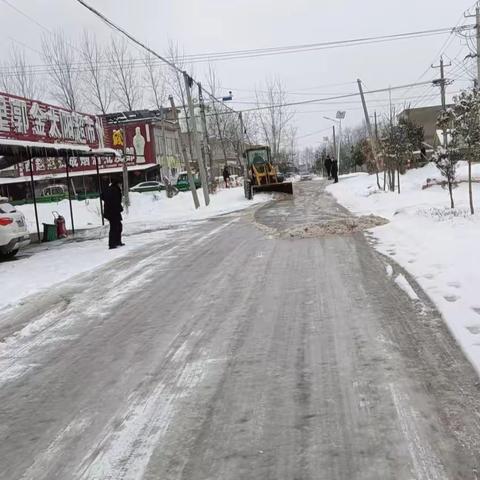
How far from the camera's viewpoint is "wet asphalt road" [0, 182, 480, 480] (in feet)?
11.3

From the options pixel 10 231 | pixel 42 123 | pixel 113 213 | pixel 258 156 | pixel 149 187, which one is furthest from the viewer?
pixel 149 187

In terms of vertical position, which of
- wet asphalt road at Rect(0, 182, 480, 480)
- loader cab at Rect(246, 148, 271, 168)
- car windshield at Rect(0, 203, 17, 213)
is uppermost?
loader cab at Rect(246, 148, 271, 168)

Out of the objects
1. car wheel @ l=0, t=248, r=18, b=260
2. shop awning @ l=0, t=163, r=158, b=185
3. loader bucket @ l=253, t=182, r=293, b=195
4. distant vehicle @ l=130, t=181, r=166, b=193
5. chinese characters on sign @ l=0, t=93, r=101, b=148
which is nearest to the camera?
car wheel @ l=0, t=248, r=18, b=260

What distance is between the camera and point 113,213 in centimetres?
1462

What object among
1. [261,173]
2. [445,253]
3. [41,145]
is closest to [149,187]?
[261,173]

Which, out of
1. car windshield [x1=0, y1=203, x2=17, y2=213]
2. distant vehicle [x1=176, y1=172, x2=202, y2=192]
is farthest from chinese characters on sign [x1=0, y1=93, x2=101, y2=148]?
distant vehicle [x1=176, y1=172, x2=202, y2=192]

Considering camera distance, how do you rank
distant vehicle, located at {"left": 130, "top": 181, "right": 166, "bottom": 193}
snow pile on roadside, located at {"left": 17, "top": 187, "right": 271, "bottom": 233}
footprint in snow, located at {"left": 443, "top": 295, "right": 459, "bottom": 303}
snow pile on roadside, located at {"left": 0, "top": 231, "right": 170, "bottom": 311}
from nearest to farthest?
footprint in snow, located at {"left": 443, "top": 295, "right": 459, "bottom": 303} → snow pile on roadside, located at {"left": 0, "top": 231, "right": 170, "bottom": 311} → snow pile on roadside, located at {"left": 17, "top": 187, "right": 271, "bottom": 233} → distant vehicle, located at {"left": 130, "top": 181, "right": 166, "bottom": 193}

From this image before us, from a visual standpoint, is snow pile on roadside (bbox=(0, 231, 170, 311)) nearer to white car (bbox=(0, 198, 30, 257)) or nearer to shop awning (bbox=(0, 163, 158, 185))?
white car (bbox=(0, 198, 30, 257))

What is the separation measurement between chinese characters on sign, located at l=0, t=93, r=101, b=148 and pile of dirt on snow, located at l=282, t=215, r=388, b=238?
7.42 metres

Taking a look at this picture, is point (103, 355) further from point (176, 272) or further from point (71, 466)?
point (176, 272)

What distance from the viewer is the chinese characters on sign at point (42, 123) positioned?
15.0 metres

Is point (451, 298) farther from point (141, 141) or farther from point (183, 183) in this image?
point (141, 141)

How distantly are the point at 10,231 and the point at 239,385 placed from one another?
1087 cm

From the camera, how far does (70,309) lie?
310 inches
